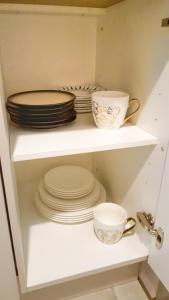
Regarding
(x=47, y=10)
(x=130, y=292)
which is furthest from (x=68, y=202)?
(x=47, y=10)

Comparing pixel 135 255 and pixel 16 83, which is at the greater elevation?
pixel 16 83

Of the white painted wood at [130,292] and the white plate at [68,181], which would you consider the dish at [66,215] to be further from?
the white painted wood at [130,292]

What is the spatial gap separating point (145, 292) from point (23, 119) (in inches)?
29.3

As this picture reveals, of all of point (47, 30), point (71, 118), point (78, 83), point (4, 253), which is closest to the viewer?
point (4, 253)

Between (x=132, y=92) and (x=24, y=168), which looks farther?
(x=24, y=168)

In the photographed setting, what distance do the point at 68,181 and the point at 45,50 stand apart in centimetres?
44

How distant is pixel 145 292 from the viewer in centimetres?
88

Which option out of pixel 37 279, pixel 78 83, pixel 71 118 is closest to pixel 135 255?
pixel 37 279

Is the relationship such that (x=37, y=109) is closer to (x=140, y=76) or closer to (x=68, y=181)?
(x=140, y=76)

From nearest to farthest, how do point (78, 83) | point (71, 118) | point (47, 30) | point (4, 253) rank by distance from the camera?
point (4, 253), point (71, 118), point (47, 30), point (78, 83)

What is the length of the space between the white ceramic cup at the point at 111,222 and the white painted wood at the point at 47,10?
0.59 meters

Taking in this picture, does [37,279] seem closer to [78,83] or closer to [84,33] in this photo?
[78,83]

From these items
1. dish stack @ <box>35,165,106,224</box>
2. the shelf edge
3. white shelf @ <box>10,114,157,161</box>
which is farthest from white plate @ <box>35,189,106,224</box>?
the shelf edge

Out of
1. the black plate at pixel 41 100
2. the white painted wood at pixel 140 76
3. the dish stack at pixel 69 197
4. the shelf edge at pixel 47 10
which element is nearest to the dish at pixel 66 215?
the dish stack at pixel 69 197
